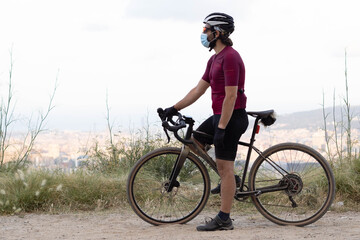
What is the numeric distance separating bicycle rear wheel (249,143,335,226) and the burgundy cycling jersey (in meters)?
0.79

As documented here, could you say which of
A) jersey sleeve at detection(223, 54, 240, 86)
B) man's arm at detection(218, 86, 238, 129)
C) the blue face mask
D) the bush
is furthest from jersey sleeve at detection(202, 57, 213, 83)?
the bush

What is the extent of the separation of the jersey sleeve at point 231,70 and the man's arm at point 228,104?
0.05m

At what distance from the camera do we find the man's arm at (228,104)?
4.98 m

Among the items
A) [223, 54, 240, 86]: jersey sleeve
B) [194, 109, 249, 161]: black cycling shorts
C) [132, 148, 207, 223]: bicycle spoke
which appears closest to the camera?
[223, 54, 240, 86]: jersey sleeve

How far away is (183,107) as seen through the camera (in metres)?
5.68

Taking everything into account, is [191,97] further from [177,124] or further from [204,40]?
[204,40]

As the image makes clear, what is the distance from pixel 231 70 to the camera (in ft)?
16.3

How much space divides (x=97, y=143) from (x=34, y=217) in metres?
2.27

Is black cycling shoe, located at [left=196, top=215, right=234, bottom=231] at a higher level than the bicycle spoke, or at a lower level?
lower

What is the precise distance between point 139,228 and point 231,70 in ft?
6.60

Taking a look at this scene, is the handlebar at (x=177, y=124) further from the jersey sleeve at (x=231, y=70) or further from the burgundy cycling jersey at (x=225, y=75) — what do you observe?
the jersey sleeve at (x=231, y=70)

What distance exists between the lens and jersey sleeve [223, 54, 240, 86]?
16.3ft

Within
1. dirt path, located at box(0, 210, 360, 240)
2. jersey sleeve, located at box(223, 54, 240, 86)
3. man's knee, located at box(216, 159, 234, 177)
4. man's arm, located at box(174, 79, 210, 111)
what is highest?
jersey sleeve, located at box(223, 54, 240, 86)

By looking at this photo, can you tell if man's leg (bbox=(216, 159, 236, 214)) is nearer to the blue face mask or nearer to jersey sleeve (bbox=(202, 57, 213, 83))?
jersey sleeve (bbox=(202, 57, 213, 83))
